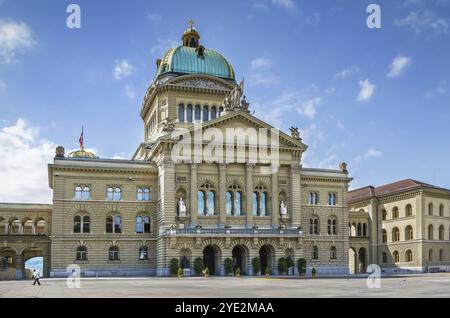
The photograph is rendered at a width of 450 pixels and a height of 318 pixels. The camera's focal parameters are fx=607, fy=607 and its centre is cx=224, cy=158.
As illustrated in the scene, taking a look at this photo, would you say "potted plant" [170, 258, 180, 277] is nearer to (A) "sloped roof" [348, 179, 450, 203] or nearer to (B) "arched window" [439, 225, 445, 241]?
(A) "sloped roof" [348, 179, 450, 203]

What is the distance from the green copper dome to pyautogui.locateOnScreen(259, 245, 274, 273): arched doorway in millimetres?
28145

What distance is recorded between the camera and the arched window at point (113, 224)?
7312cm

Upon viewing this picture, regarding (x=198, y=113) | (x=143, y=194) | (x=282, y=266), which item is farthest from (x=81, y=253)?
(x=198, y=113)

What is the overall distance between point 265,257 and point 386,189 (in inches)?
1181

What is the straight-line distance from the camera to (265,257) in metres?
75.9

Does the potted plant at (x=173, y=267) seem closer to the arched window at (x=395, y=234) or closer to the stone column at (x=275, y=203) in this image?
the stone column at (x=275, y=203)

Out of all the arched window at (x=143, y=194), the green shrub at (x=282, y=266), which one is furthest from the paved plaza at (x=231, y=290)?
the arched window at (x=143, y=194)

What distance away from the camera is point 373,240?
9388 centimetres

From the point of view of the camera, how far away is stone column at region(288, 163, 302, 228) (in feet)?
250

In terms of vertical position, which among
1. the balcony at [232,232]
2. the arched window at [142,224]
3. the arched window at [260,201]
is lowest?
the balcony at [232,232]

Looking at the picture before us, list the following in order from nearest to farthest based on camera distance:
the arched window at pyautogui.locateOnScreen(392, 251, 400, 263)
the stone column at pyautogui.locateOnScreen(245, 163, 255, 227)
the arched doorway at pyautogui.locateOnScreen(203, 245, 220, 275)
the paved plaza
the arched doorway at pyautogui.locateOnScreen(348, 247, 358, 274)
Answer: the paved plaza, the arched doorway at pyautogui.locateOnScreen(203, 245, 220, 275), the stone column at pyautogui.locateOnScreen(245, 163, 255, 227), the arched window at pyautogui.locateOnScreen(392, 251, 400, 263), the arched doorway at pyautogui.locateOnScreen(348, 247, 358, 274)

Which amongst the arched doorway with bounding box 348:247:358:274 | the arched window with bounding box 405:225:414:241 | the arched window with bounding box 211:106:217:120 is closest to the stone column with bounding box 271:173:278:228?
the arched window with bounding box 211:106:217:120

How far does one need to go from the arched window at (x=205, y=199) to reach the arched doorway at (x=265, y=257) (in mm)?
8088
